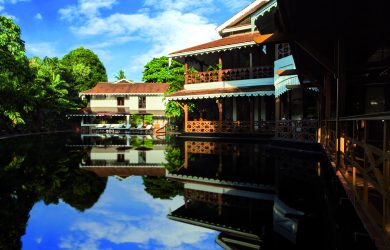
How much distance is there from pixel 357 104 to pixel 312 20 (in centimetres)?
1153

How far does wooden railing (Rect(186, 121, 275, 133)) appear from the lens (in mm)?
22078

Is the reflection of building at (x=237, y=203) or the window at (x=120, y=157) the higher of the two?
the window at (x=120, y=157)

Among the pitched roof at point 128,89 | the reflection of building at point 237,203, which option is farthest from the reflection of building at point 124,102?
the reflection of building at point 237,203

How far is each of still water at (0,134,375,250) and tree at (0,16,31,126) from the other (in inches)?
533

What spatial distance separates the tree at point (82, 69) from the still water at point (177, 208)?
134 ft

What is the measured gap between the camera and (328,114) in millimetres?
10688

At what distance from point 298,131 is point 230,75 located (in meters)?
9.53

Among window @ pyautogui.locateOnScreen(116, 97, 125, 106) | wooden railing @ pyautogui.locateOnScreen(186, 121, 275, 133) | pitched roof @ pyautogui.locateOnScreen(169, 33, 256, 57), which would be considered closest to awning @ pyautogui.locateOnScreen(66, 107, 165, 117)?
window @ pyautogui.locateOnScreen(116, 97, 125, 106)

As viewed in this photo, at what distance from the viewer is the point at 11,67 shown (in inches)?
923

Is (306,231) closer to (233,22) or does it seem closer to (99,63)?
(233,22)

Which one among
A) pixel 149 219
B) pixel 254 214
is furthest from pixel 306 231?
pixel 149 219

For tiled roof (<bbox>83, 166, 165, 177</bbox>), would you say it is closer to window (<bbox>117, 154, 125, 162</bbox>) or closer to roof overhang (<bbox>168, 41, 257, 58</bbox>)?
window (<bbox>117, 154, 125, 162</bbox>)

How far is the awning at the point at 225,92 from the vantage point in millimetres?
21125

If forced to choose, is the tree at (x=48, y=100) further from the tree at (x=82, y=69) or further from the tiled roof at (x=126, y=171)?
the tiled roof at (x=126, y=171)
